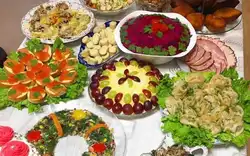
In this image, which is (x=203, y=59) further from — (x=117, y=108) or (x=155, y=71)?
(x=117, y=108)

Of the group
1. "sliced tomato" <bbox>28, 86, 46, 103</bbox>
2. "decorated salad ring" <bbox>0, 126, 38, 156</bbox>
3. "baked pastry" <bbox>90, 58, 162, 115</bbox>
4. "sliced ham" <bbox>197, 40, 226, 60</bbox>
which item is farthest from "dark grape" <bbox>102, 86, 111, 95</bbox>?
"sliced ham" <bbox>197, 40, 226, 60</bbox>

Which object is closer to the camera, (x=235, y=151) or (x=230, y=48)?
(x=235, y=151)

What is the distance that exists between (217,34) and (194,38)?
237 millimetres

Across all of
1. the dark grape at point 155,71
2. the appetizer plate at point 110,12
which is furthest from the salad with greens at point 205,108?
the appetizer plate at point 110,12

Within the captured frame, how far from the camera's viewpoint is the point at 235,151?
1.27 meters

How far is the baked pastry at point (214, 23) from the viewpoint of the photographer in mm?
1658

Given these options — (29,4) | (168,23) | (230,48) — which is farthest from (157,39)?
(29,4)

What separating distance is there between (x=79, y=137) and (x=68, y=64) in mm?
332

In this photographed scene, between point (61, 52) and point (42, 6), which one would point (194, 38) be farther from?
point (42, 6)

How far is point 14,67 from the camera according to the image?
1452 mm

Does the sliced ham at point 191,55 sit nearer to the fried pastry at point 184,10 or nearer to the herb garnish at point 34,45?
the fried pastry at point 184,10

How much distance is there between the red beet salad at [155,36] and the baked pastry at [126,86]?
7 cm

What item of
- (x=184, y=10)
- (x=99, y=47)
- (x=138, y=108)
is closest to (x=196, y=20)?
(x=184, y=10)

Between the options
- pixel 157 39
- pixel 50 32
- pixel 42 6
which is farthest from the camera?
pixel 42 6
